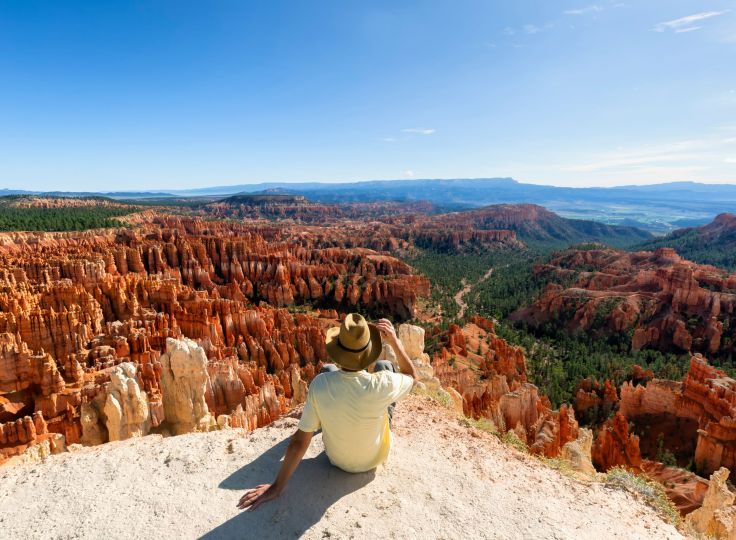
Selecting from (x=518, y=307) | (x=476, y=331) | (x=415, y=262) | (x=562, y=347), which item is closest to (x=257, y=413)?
(x=476, y=331)

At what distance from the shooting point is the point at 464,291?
200ft

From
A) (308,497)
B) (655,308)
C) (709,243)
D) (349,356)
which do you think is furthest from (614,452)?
(709,243)

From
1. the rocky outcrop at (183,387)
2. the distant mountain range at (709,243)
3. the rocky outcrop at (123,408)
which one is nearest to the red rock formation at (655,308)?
the distant mountain range at (709,243)

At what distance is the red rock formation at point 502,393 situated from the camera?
13.2 m

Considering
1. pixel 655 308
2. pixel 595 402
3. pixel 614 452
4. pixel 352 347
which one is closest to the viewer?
pixel 352 347

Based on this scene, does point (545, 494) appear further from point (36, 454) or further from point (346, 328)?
point (36, 454)

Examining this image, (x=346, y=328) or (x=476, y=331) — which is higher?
(x=346, y=328)

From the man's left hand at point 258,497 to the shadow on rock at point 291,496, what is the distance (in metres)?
0.12

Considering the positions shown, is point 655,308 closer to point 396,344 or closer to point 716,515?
point 716,515

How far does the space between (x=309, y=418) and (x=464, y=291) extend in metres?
59.0

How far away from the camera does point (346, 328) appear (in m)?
3.97

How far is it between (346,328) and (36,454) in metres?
8.87

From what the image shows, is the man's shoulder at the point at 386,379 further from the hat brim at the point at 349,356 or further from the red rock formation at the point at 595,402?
the red rock formation at the point at 595,402

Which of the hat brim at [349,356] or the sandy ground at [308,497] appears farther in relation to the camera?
the sandy ground at [308,497]
